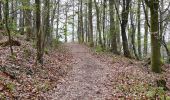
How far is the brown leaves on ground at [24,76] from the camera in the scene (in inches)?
411

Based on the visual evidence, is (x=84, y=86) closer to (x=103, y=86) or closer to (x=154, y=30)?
(x=103, y=86)

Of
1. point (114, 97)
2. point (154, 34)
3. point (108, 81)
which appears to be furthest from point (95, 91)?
point (154, 34)

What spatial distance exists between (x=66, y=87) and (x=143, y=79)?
4.52m

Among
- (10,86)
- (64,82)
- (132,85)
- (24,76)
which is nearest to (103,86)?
(132,85)

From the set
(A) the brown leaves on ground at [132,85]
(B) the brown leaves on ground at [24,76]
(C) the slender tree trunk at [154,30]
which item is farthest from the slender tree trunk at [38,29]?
(C) the slender tree trunk at [154,30]

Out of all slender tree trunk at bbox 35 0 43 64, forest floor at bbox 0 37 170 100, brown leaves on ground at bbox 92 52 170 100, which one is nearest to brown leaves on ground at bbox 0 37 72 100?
forest floor at bbox 0 37 170 100

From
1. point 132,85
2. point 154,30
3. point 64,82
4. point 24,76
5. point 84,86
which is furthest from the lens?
point 154,30

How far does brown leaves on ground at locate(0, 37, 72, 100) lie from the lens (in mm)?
10438

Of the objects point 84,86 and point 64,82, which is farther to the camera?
point 64,82

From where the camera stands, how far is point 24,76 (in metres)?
12.9

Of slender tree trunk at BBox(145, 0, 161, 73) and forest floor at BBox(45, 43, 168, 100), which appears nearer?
forest floor at BBox(45, 43, 168, 100)

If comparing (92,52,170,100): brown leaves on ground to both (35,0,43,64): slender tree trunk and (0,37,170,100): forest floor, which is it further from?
(35,0,43,64): slender tree trunk

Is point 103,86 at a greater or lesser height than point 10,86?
lesser

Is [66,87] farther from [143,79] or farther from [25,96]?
[143,79]
